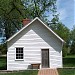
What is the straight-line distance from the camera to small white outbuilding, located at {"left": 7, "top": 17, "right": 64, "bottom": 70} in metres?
29.7

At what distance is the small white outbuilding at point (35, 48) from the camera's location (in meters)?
29.7

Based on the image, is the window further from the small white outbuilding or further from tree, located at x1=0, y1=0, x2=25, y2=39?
tree, located at x1=0, y1=0, x2=25, y2=39

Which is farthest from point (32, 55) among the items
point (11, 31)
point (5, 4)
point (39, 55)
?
point (11, 31)

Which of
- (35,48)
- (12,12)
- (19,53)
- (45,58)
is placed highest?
(12,12)

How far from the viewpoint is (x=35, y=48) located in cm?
2981

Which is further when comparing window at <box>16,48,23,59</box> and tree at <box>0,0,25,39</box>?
tree at <box>0,0,25,39</box>

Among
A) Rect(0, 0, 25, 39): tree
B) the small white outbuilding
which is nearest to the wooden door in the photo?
the small white outbuilding

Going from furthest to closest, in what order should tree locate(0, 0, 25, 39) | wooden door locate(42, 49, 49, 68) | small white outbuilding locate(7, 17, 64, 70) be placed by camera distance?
tree locate(0, 0, 25, 39) < wooden door locate(42, 49, 49, 68) < small white outbuilding locate(7, 17, 64, 70)

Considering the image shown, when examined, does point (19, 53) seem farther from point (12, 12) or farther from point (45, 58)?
point (12, 12)

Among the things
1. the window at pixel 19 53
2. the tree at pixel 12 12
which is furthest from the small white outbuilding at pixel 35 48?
the tree at pixel 12 12

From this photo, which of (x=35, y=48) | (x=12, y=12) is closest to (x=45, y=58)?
(x=35, y=48)

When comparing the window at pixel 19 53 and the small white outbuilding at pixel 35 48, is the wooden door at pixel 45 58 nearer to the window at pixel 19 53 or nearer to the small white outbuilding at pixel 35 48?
the small white outbuilding at pixel 35 48

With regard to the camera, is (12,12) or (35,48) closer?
(35,48)

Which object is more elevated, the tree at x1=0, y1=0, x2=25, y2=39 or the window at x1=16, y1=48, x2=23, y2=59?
the tree at x1=0, y1=0, x2=25, y2=39
